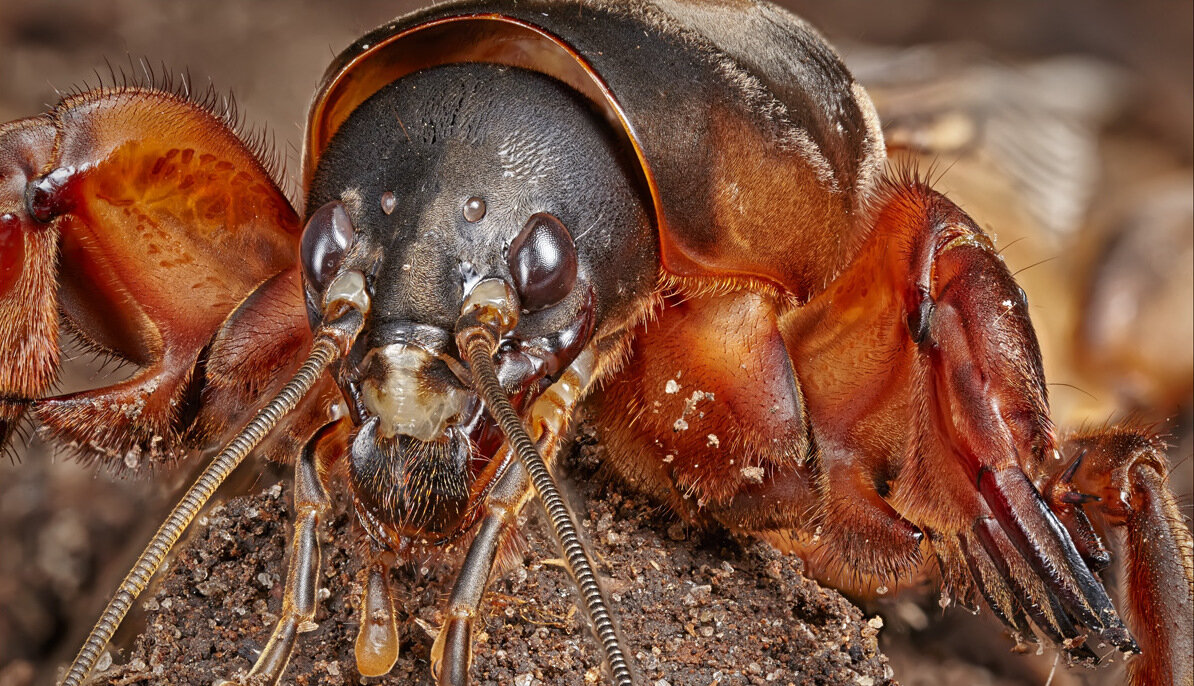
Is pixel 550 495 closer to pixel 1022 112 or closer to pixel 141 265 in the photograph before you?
pixel 141 265

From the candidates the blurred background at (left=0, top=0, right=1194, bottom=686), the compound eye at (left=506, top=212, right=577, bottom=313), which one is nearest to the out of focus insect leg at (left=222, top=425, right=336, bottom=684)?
the compound eye at (left=506, top=212, right=577, bottom=313)

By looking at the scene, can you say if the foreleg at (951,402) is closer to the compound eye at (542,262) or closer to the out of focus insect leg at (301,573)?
the compound eye at (542,262)

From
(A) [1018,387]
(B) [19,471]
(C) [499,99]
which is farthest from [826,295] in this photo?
(B) [19,471]

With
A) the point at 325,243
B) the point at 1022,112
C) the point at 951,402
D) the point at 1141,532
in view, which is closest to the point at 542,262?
the point at 325,243

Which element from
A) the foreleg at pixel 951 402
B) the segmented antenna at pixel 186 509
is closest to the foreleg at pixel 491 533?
the segmented antenna at pixel 186 509

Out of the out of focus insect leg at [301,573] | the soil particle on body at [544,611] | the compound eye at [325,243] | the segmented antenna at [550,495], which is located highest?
the compound eye at [325,243]

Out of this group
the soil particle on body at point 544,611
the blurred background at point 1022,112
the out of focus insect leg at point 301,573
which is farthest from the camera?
the blurred background at point 1022,112

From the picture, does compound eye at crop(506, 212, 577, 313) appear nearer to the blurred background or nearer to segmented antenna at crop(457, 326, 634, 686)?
segmented antenna at crop(457, 326, 634, 686)
